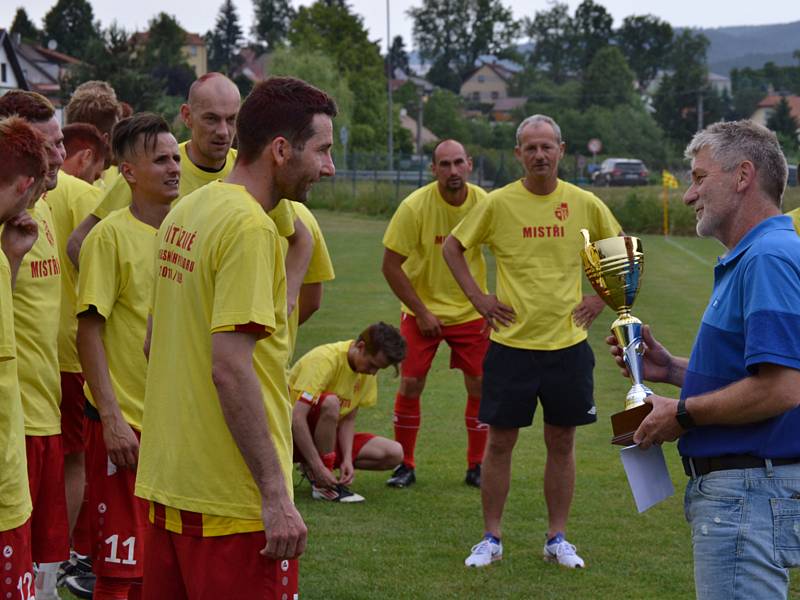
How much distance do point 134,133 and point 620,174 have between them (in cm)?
6045

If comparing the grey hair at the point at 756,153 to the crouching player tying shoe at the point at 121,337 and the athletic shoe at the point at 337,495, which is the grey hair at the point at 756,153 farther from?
the athletic shoe at the point at 337,495

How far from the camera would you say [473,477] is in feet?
27.8

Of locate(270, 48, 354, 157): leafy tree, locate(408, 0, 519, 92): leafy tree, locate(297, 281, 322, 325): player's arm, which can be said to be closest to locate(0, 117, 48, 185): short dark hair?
locate(297, 281, 322, 325): player's arm

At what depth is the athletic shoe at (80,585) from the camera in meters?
5.88

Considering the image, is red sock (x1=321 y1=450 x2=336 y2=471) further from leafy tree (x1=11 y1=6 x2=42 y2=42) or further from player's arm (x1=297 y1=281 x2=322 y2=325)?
leafy tree (x1=11 y1=6 x2=42 y2=42)

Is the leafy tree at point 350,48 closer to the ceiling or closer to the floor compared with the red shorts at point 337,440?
closer to the ceiling

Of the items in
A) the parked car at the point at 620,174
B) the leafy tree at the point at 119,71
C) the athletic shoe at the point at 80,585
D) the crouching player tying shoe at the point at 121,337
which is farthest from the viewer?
the parked car at the point at 620,174

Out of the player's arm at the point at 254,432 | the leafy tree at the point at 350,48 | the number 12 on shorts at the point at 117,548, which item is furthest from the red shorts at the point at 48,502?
the leafy tree at the point at 350,48

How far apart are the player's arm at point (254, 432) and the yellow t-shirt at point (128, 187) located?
2.32 meters

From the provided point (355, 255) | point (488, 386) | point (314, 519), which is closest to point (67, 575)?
point (314, 519)

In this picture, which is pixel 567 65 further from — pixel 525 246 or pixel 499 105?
pixel 525 246

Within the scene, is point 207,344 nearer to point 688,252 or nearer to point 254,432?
point 254,432

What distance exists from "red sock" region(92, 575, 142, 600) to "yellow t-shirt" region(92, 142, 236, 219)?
164 centimetres

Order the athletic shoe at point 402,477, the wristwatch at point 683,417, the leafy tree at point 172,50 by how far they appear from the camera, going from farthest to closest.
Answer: the leafy tree at point 172,50 → the athletic shoe at point 402,477 → the wristwatch at point 683,417
